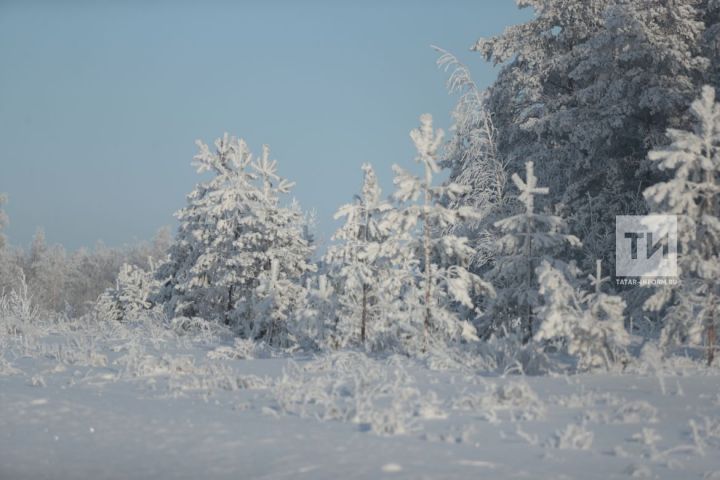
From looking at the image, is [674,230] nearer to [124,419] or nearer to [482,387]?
[482,387]

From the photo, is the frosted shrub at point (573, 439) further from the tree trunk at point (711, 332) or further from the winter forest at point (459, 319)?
the tree trunk at point (711, 332)

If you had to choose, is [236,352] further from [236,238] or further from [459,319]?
[236,238]

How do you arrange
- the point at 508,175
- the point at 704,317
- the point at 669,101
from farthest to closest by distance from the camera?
the point at 508,175 < the point at 669,101 < the point at 704,317

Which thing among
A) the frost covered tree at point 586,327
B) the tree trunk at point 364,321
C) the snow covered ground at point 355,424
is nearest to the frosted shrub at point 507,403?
the snow covered ground at point 355,424

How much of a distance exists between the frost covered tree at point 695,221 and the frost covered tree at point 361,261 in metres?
5.68

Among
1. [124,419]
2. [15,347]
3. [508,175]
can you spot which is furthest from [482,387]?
[508,175]

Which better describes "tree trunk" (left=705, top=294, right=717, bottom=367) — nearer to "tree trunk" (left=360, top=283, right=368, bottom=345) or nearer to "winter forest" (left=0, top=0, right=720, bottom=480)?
"winter forest" (left=0, top=0, right=720, bottom=480)

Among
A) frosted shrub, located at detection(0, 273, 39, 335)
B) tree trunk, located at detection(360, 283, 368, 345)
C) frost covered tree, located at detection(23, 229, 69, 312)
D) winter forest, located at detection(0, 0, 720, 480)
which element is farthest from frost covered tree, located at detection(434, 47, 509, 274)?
frost covered tree, located at detection(23, 229, 69, 312)

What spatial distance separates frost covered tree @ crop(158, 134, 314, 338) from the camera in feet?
74.0

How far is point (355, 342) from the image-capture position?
15594mm

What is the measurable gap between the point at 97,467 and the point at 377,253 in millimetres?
9111

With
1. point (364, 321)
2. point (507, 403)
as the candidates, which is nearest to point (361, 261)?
point (364, 321)

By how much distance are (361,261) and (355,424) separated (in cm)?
851

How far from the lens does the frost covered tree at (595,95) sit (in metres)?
20.4
